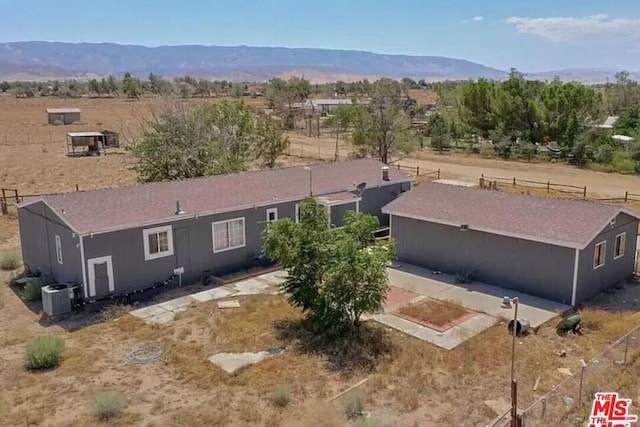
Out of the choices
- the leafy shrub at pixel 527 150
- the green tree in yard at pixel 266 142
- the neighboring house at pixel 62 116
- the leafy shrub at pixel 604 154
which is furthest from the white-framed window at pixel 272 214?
the neighboring house at pixel 62 116

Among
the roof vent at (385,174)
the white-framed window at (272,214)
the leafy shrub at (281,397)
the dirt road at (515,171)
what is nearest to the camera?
the leafy shrub at (281,397)

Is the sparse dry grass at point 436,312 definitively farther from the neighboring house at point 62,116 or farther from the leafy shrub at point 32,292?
the neighboring house at point 62,116

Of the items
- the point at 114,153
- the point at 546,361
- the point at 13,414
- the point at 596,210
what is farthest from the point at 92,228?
the point at 114,153

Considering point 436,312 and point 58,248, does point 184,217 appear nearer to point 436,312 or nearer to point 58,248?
point 58,248

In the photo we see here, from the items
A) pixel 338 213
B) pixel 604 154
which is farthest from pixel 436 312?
pixel 604 154

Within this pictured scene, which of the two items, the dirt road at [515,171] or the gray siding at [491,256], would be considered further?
the dirt road at [515,171]

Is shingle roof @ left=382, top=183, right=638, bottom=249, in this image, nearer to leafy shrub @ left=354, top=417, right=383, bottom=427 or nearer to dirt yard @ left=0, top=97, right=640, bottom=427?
dirt yard @ left=0, top=97, right=640, bottom=427
